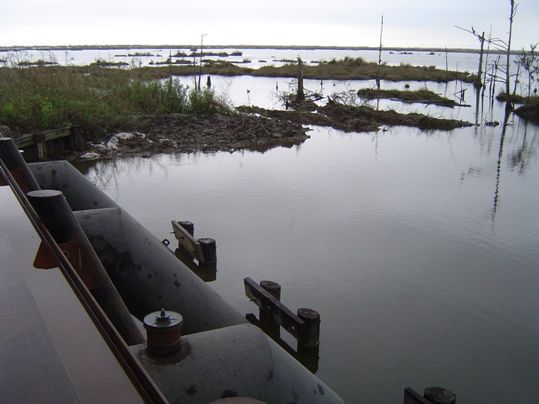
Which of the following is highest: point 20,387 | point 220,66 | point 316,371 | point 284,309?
point 220,66

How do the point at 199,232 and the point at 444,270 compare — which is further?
the point at 199,232

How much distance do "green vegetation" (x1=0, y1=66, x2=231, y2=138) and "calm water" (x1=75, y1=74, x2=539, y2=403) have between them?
215 centimetres

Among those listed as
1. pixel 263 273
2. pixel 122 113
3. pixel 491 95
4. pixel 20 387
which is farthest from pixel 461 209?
pixel 491 95

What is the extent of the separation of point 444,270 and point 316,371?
281 centimetres

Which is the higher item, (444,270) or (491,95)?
(491,95)

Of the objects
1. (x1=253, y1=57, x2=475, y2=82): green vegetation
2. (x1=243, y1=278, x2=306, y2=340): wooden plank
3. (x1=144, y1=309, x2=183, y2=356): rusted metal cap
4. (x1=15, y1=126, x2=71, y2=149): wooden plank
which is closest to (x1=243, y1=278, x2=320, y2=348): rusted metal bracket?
Answer: (x1=243, y1=278, x2=306, y2=340): wooden plank

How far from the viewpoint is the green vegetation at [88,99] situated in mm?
12195

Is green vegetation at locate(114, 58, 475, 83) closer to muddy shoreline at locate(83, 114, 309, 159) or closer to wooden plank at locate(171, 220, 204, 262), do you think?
muddy shoreline at locate(83, 114, 309, 159)

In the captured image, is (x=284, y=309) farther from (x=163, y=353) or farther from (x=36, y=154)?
(x=36, y=154)

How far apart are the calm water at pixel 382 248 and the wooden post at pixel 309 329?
0.22m

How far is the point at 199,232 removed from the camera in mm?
7445

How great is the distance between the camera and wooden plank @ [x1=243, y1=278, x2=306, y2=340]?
4.55m

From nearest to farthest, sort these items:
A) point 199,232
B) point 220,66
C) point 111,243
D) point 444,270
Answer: point 111,243 < point 444,270 < point 199,232 < point 220,66

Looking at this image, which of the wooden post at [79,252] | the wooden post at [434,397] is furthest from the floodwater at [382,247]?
the wooden post at [79,252]
